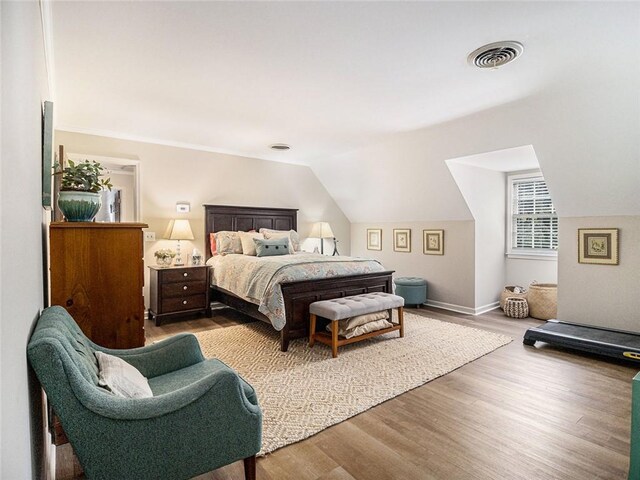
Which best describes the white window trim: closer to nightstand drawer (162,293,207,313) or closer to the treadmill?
the treadmill

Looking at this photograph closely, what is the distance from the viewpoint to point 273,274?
3639 millimetres

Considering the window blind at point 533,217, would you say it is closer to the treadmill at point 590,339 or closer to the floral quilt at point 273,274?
the treadmill at point 590,339

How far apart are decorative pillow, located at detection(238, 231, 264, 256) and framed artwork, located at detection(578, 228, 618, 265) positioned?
162 inches

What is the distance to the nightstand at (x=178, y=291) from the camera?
4.54 metres

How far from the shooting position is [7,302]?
76 cm

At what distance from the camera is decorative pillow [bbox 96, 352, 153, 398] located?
142cm

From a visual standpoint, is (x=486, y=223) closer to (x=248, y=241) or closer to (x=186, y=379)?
(x=248, y=241)

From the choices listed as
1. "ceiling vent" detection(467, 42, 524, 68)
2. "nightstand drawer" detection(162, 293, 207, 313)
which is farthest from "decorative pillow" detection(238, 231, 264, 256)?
"ceiling vent" detection(467, 42, 524, 68)

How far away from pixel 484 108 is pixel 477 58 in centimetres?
114

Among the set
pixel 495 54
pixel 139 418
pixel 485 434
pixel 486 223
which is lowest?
pixel 485 434

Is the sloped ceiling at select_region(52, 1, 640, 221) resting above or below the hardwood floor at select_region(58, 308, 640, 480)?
above

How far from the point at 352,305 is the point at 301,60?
2.24 metres

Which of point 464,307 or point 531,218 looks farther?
point 531,218

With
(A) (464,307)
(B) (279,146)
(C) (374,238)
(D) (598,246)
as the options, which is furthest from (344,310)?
(C) (374,238)
